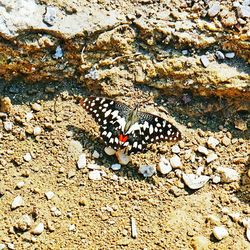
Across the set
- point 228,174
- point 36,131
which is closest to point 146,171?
point 228,174

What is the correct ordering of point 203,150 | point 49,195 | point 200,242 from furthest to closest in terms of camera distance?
1. point 203,150
2. point 49,195
3. point 200,242

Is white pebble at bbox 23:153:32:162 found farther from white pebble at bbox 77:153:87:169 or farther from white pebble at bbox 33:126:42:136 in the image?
white pebble at bbox 77:153:87:169

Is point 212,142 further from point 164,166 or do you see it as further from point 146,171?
point 146,171

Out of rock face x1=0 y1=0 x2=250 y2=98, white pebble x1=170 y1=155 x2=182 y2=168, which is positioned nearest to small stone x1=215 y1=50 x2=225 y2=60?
rock face x1=0 y1=0 x2=250 y2=98

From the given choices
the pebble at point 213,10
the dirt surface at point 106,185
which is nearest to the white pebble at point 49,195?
the dirt surface at point 106,185

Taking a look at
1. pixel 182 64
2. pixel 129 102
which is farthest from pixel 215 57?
pixel 129 102

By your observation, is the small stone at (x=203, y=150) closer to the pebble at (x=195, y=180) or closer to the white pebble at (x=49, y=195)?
the pebble at (x=195, y=180)
